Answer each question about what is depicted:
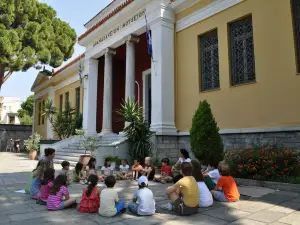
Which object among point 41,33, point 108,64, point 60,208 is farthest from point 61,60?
point 60,208

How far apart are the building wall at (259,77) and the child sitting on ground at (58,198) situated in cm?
637

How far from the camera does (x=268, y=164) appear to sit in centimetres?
686

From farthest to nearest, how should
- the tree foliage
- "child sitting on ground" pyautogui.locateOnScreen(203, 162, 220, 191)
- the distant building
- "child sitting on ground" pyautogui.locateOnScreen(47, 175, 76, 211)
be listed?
the distant building
the tree foliage
"child sitting on ground" pyautogui.locateOnScreen(203, 162, 220, 191)
"child sitting on ground" pyautogui.locateOnScreen(47, 175, 76, 211)

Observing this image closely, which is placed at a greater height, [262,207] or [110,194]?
[110,194]

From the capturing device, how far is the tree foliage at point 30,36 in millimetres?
20141

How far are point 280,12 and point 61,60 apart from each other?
2030 centimetres

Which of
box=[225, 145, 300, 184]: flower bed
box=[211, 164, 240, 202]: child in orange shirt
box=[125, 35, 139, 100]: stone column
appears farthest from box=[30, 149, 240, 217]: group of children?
box=[125, 35, 139, 100]: stone column

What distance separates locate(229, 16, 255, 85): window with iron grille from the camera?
31.1 feet

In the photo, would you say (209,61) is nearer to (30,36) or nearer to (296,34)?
(296,34)

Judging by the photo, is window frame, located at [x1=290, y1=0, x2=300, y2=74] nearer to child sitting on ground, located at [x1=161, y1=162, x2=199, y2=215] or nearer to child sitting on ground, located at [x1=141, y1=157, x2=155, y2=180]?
child sitting on ground, located at [x1=141, y1=157, x2=155, y2=180]

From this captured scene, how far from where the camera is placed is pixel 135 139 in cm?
1086

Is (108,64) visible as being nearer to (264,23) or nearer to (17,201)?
(264,23)

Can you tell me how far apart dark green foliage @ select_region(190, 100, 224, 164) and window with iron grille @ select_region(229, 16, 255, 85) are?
96.6 inches

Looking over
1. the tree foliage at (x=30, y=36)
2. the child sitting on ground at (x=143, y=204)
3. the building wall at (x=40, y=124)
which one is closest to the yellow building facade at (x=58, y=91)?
the building wall at (x=40, y=124)
